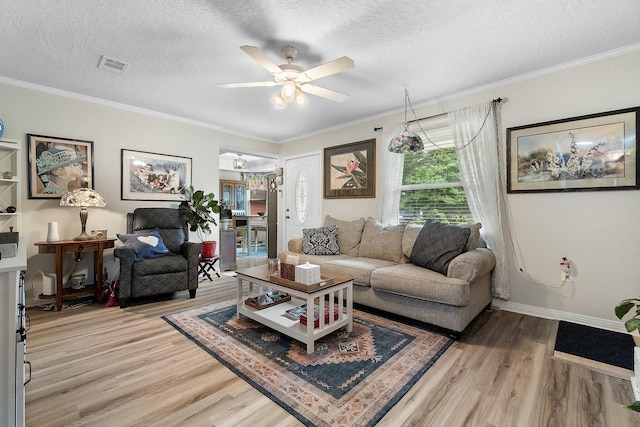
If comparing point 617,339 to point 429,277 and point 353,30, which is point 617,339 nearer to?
point 429,277

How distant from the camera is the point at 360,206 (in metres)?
4.29

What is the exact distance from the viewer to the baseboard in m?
2.44

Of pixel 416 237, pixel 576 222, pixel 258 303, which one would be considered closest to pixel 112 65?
pixel 258 303

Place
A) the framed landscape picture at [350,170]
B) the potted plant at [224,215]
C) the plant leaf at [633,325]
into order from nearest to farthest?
the plant leaf at [633,325]
the framed landscape picture at [350,170]
the potted plant at [224,215]

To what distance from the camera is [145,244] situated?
3225 millimetres

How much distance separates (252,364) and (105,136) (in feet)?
11.4

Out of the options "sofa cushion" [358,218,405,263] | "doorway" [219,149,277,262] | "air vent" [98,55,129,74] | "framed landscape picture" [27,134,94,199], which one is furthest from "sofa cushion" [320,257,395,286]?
"doorway" [219,149,277,262]

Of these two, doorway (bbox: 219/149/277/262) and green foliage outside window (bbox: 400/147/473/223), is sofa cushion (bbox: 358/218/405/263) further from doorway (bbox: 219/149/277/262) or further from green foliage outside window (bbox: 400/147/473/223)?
doorway (bbox: 219/149/277/262)

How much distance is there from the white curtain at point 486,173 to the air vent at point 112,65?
11.6 ft

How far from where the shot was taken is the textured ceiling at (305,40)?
1900mm

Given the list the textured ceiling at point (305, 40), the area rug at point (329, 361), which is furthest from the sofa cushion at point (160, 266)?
the textured ceiling at point (305, 40)

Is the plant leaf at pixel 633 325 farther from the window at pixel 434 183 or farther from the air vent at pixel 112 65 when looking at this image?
the air vent at pixel 112 65

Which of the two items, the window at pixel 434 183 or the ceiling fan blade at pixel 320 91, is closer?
the ceiling fan blade at pixel 320 91

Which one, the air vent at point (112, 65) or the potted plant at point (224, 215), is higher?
the air vent at point (112, 65)
